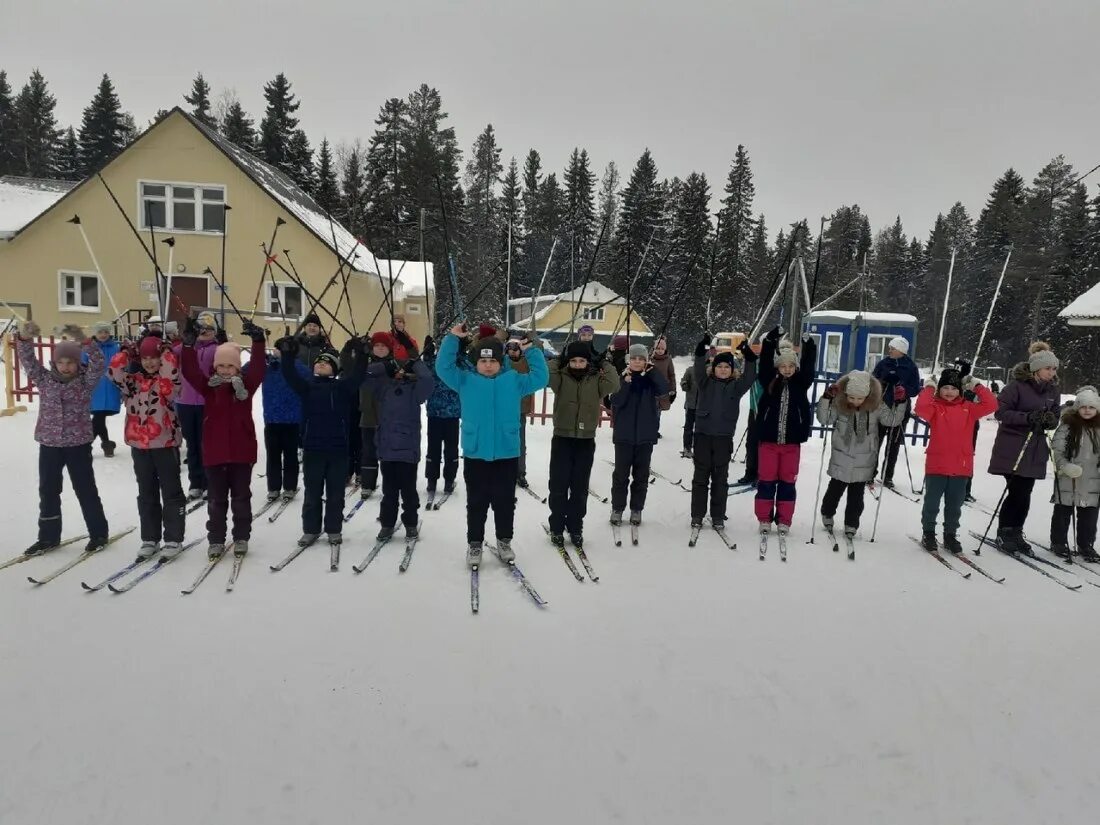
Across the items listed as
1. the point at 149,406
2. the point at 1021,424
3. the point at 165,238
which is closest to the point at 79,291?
the point at 165,238

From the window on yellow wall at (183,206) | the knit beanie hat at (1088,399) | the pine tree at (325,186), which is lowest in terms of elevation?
the knit beanie hat at (1088,399)

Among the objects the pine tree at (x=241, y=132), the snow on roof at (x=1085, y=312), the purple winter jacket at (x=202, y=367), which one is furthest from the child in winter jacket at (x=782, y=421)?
the pine tree at (x=241, y=132)

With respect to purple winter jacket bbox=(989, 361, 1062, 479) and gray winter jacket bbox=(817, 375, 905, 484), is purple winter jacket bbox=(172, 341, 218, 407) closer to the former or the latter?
gray winter jacket bbox=(817, 375, 905, 484)

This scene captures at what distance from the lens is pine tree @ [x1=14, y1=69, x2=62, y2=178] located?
152 feet

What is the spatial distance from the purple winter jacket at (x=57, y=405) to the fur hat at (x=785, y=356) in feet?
17.6

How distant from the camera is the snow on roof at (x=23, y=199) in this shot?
18375mm

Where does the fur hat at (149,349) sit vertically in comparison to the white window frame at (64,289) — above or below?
below

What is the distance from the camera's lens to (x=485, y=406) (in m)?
4.54

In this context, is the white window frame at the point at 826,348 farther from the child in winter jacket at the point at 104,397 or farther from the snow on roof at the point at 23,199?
the snow on roof at the point at 23,199

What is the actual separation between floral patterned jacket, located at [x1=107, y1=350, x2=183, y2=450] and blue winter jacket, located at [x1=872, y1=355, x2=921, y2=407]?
6691mm

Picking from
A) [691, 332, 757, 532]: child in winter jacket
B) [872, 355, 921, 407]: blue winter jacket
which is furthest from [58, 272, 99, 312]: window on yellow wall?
[872, 355, 921, 407]: blue winter jacket

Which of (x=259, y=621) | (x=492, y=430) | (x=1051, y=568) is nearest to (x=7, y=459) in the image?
(x=259, y=621)

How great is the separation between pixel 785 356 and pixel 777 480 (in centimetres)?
108

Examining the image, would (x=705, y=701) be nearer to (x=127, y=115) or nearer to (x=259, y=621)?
(x=259, y=621)
